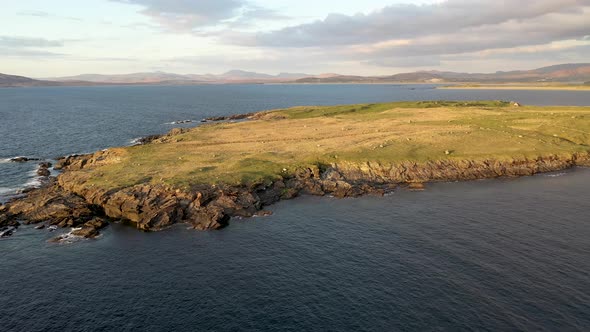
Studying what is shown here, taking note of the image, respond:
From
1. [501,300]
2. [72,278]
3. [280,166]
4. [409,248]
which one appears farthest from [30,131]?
[501,300]

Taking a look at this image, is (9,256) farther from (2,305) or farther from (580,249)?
(580,249)

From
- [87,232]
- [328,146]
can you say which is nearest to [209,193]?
[87,232]

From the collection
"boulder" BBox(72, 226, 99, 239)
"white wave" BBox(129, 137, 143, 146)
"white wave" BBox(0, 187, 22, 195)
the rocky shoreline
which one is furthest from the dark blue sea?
"white wave" BBox(129, 137, 143, 146)

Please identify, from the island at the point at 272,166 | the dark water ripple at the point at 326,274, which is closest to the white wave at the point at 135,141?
the island at the point at 272,166

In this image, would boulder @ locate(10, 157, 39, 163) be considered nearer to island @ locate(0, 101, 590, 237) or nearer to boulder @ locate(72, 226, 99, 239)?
island @ locate(0, 101, 590, 237)

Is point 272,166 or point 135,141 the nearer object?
point 272,166

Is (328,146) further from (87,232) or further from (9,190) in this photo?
(9,190)
